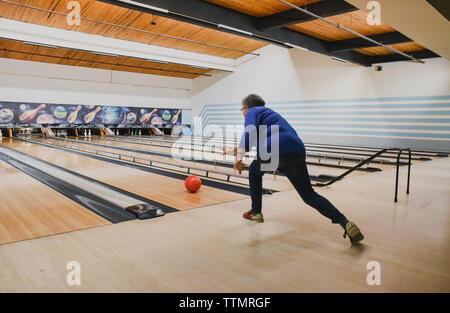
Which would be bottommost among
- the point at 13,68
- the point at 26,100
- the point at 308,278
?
the point at 308,278

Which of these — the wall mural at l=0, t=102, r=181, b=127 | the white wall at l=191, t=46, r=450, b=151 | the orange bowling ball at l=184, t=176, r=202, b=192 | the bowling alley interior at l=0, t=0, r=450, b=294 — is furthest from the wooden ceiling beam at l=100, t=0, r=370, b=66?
the wall mural at l=0, t=102, r=181, b=127

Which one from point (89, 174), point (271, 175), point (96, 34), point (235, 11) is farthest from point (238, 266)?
point (96, 34)

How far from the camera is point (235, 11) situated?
343 inches

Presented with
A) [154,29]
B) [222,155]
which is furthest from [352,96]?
[222,155]

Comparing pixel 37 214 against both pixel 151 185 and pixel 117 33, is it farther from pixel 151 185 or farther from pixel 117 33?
pixel 117 33

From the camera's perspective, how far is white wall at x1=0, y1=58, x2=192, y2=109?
13.8m

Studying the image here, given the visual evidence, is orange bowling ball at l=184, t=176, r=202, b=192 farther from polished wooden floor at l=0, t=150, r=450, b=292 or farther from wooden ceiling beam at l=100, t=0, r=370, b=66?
wooden ceiling beam at l=100, t=0, r=370, b=66

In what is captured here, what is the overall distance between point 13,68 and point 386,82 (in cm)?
1447

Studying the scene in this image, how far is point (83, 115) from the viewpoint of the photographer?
15.7m

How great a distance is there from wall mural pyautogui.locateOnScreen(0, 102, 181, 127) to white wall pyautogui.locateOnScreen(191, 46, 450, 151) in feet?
13.8

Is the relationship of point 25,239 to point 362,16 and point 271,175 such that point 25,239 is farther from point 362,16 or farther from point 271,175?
point 362,16

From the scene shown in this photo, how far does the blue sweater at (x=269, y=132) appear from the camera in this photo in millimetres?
2502

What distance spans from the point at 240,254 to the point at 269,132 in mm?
930

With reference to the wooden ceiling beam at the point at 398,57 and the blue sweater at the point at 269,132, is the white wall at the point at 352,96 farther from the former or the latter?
the blue sweater at the point at 269,132
